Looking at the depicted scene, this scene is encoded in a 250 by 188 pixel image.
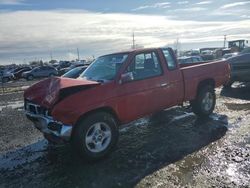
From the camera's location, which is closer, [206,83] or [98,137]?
[98,137]

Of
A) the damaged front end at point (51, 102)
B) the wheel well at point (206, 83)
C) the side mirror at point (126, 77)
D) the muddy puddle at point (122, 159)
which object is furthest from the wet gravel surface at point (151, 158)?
the side mirror at point (126, 77)

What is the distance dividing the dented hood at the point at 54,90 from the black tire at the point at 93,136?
56 cm

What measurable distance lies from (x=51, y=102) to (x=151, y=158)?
2074mm

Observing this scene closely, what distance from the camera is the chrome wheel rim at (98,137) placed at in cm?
555

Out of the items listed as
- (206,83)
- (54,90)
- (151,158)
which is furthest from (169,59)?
(54,90)

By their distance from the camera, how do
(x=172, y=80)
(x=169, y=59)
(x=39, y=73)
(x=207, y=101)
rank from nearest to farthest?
(x=172, y=80)
(x=169, y=59)
(x=207, y=101)
(x=39, y=73)

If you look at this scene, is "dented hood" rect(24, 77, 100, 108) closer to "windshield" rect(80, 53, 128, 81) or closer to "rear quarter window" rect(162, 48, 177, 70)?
"windshield" rect(80, 53, 128, 81)

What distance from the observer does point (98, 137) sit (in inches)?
224

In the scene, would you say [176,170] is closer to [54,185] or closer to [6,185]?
[54,185]

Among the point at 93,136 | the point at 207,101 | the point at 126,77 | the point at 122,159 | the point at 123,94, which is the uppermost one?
the point at 126,77

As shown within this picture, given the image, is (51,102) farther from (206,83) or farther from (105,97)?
(206,83)

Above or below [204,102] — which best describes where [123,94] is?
above

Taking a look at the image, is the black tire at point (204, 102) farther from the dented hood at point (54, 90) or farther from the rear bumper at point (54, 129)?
the rear bumper at point (54, 129)

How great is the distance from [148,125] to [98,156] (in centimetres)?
271
